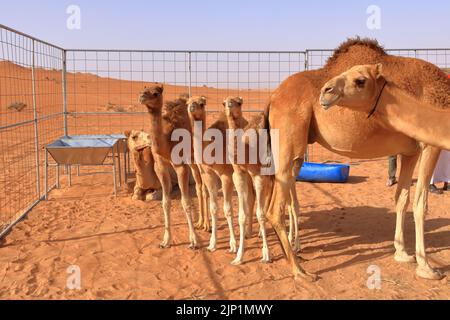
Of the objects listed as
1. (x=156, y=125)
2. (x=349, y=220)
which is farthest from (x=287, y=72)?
(x=156, y=125)

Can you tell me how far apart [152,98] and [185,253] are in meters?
2.08

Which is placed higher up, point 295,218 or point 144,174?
point 144,174

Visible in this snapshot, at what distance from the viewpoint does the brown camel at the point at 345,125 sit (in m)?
4.79

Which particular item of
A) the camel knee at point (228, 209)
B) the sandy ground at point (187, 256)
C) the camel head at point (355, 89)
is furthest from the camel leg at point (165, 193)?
the camel head at point (355, 89)

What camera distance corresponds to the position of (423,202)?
500 centimetres

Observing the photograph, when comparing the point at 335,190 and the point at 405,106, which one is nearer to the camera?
the point at 405,106

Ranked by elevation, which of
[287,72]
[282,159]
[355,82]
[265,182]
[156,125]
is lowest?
[265,182]

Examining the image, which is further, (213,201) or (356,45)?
(213,201)

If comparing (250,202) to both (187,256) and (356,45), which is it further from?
(356,45)

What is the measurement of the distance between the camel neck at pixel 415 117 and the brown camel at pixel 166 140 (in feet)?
9.43

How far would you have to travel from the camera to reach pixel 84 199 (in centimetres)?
868

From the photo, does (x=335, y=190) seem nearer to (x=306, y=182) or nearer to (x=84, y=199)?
(x=306, y=182)

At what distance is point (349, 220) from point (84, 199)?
5.04 metres

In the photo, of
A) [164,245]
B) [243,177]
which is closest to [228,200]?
[243,177]
